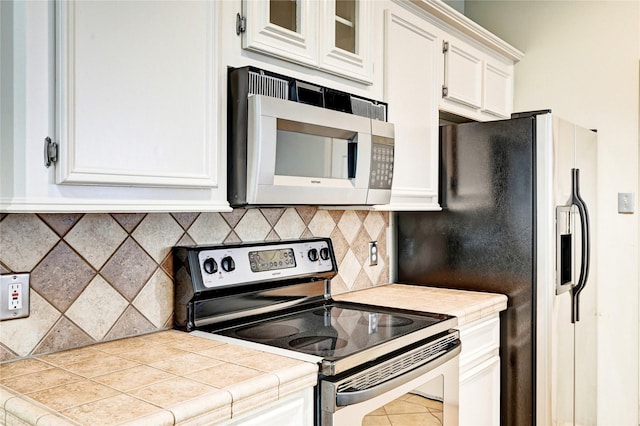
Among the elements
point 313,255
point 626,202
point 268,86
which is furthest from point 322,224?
point 626,202

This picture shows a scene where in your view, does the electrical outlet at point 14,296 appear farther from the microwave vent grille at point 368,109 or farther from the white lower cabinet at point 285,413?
the microwave vent grille at point 368,109

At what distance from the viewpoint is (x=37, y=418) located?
0.97 metres

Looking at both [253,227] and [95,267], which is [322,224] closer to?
[253,227]

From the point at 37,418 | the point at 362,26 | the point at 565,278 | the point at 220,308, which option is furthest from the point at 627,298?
the point at 37,418

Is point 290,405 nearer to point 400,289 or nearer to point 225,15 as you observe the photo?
point 225,15

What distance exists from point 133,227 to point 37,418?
0.68 metres

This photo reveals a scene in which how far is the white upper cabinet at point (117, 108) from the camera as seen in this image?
1.08m

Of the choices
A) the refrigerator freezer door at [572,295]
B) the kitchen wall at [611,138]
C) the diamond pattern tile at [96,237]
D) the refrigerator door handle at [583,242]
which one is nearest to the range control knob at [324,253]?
the diamond pattern tile at [96,237]

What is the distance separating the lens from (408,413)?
5.05ft

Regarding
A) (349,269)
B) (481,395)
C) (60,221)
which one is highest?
(60,221)

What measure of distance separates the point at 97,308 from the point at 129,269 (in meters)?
0.14

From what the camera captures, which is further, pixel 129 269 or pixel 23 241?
pixel 129 269

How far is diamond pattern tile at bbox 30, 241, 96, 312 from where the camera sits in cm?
136

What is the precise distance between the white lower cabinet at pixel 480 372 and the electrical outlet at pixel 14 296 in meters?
1.41
